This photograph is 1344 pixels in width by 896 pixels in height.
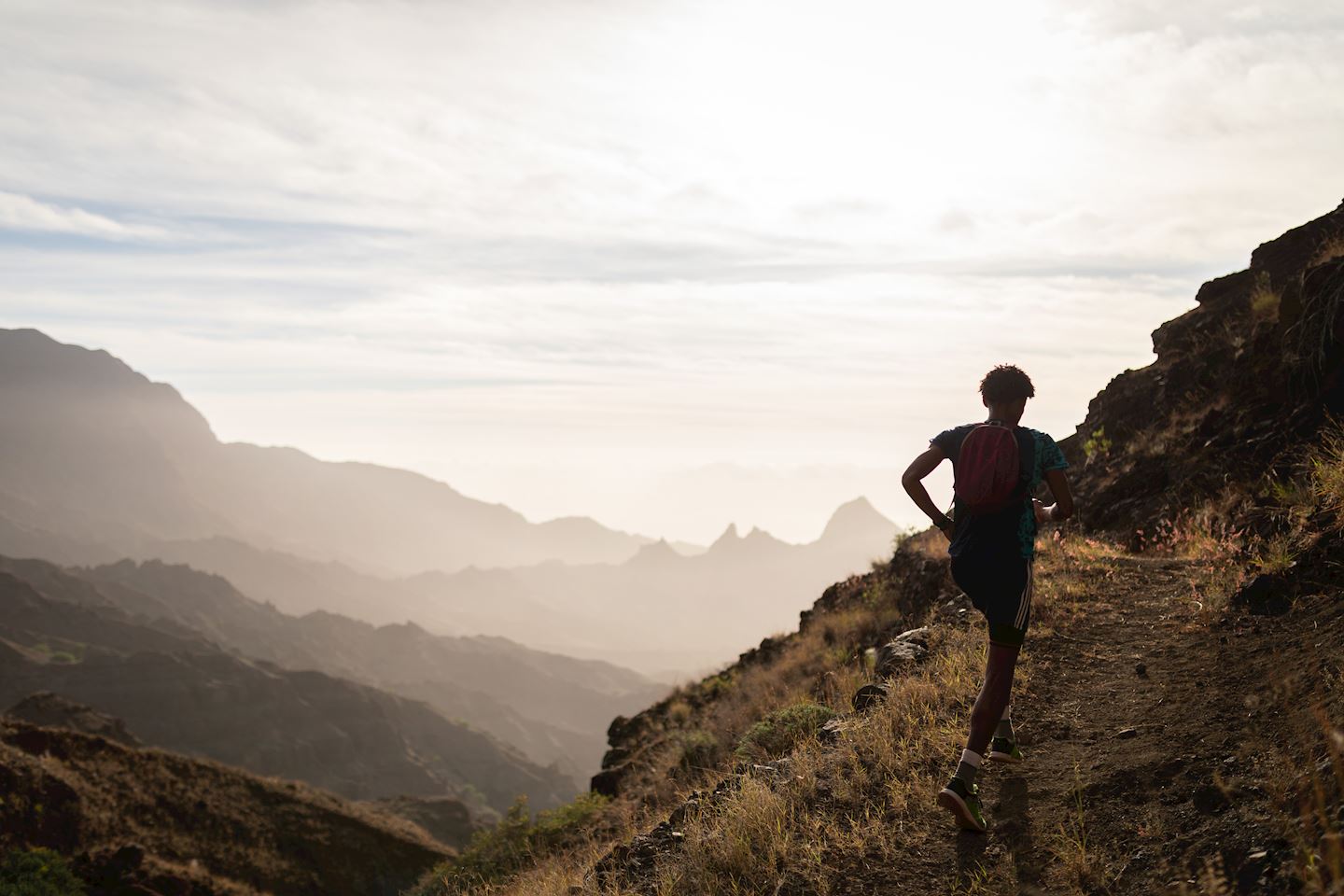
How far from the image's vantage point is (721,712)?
13055 millimetres

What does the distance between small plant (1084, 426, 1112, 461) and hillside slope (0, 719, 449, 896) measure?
22.5 meters

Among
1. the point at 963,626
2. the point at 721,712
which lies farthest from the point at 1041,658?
the point at 721,712

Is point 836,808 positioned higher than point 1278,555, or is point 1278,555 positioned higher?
point 1278,555

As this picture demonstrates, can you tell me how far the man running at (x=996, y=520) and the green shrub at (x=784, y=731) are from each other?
3.38 metres

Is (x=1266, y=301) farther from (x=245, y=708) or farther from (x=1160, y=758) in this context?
(x=245, y=708)

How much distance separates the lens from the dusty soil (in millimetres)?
3654

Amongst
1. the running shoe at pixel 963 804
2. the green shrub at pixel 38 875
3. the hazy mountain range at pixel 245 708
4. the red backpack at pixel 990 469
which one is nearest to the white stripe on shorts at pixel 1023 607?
the red backpack at pixel 990 469

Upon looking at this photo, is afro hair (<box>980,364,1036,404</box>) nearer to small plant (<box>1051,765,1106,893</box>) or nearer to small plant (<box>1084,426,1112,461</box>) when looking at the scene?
small plant (<box>1051,765,1106,893</box>)

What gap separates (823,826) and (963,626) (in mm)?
4307

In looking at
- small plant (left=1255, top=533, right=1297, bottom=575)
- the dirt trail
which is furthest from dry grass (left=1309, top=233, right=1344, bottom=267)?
the dirt trail

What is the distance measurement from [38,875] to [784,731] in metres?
17.1

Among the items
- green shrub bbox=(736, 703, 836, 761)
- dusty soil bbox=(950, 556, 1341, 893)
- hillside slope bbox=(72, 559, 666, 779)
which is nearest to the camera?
dusty soil bbox=(950, 556, 1341, 893)

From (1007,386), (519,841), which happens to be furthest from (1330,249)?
(519,841)

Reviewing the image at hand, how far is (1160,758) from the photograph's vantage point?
460 centimetres
